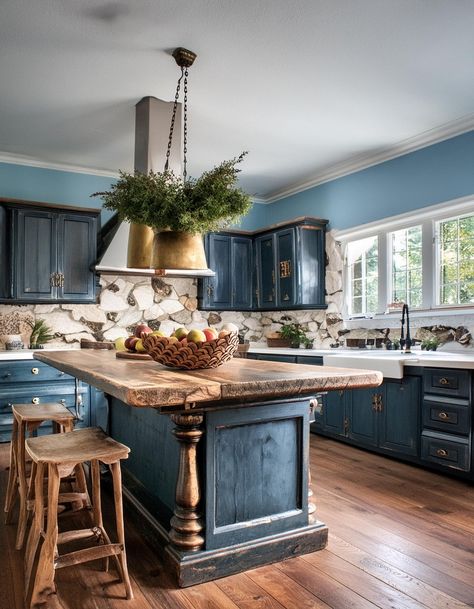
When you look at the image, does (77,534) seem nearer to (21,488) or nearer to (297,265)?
(21,488)

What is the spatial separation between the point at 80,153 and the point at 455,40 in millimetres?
3574

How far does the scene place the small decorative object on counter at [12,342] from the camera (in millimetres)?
4867

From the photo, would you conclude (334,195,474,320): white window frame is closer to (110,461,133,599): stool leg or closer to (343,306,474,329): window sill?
(343,306,474,329): window sill

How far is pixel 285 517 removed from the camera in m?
2.22

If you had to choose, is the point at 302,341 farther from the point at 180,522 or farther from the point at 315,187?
the point at 180,522

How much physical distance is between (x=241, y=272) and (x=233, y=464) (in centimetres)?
413

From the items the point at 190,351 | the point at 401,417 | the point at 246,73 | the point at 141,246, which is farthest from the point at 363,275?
the point at 190,351

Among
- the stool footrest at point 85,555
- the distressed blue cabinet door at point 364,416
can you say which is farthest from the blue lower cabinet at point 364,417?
the stool footrest at point 85,555

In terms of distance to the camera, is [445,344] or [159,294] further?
[159,294]

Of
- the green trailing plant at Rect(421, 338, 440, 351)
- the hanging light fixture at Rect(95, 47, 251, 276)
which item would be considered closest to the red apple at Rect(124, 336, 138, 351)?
the hanging light fixture at Rect(95, 47, 251, 276)

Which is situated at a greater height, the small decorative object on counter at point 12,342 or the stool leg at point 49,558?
the small decorative object on counter at point 12,342

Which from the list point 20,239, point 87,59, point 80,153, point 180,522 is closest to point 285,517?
point 180,522

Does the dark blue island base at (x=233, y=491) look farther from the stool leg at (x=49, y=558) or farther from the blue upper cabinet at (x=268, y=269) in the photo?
the blue upper cabinet at (x=268, y=269)

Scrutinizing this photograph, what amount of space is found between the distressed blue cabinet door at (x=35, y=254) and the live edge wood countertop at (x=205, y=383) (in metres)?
2.81
